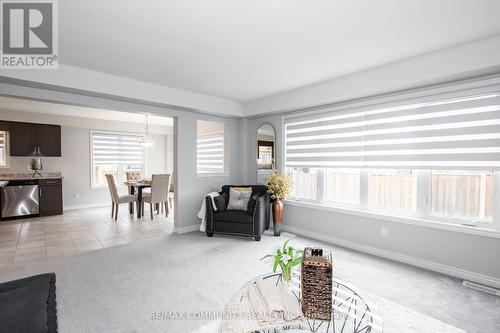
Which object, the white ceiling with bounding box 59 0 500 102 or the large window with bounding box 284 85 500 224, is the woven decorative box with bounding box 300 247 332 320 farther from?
the large window with bounding box 284 85 500 224

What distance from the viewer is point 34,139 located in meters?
6.16

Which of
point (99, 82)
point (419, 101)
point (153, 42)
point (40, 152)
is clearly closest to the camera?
point (153, 42)

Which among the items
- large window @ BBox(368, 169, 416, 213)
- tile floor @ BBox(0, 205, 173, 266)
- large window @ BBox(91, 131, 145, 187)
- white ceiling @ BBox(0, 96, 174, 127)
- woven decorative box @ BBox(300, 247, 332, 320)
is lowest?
tile floor @ BBox(0, 205, 173, 266)

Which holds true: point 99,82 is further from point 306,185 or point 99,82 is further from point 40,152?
point 40,152

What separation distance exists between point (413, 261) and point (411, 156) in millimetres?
1351

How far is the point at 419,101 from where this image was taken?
125 inches

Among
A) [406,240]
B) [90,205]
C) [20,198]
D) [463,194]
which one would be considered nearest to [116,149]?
[90,205]

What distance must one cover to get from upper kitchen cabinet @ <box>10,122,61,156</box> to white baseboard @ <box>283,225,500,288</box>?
6485 mm

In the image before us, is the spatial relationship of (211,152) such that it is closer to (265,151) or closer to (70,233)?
(265,151)

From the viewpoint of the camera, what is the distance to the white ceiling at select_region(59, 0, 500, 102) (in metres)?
2.00

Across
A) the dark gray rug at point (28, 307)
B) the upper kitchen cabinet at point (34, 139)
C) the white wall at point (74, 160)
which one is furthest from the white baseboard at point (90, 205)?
the dark gray rug at point (28, 307)

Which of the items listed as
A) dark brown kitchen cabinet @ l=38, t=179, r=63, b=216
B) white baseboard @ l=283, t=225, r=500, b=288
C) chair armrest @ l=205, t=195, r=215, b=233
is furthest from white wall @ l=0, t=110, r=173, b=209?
white baseboard @ l=283, t=225, r=500, b=288

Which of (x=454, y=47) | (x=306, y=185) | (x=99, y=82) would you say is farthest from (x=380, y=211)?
(x=99, y=82)

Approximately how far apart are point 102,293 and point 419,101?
424cm
